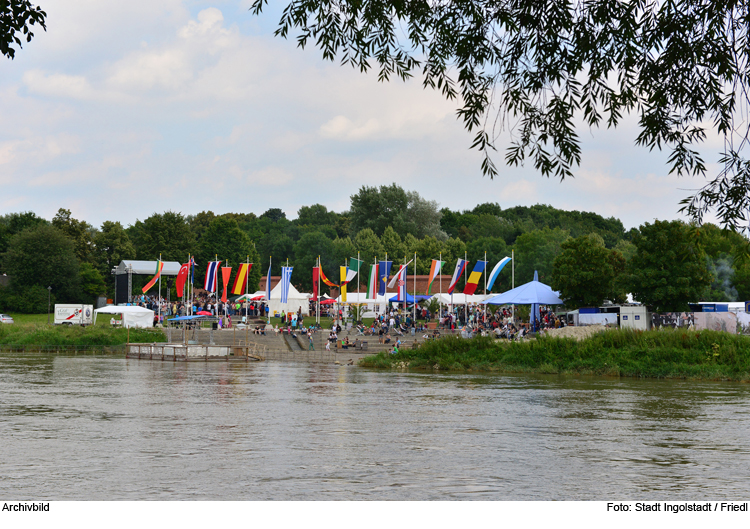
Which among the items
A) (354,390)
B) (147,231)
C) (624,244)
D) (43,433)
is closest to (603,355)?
(354,390)

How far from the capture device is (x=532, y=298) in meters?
50.9

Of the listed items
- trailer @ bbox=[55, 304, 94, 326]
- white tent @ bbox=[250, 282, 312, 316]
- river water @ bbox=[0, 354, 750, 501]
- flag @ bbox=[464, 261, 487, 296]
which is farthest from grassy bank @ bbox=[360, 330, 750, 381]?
trailer @ bbox=[55, 304, 94, 326]

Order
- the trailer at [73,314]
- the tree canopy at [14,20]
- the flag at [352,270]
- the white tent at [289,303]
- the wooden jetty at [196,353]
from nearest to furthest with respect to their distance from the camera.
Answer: the tree canopy at [14,20] → the wooden jetty at [196,353] → the flag at [352,270] → the trailer at [73,314] → the white tent at [289,303]

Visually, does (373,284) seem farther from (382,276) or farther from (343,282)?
(343,282)

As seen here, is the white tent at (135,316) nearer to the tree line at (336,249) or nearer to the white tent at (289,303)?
the white tent at (289,303)

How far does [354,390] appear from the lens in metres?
27.4

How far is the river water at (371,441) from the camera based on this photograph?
37.0ft

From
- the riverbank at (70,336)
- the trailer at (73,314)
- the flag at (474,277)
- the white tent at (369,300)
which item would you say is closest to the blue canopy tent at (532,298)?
the flag at (474,277)

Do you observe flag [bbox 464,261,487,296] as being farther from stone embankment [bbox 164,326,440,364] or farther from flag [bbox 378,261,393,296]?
flag [bbox 378,261,393,296]

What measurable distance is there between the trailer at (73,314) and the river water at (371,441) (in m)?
36.7

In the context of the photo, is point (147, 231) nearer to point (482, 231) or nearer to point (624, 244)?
point (482, 231)

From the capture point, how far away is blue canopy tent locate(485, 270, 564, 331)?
50.4 metres

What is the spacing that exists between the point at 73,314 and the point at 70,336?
1194cm

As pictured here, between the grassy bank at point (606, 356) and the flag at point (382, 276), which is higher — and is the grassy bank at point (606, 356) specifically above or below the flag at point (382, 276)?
below
